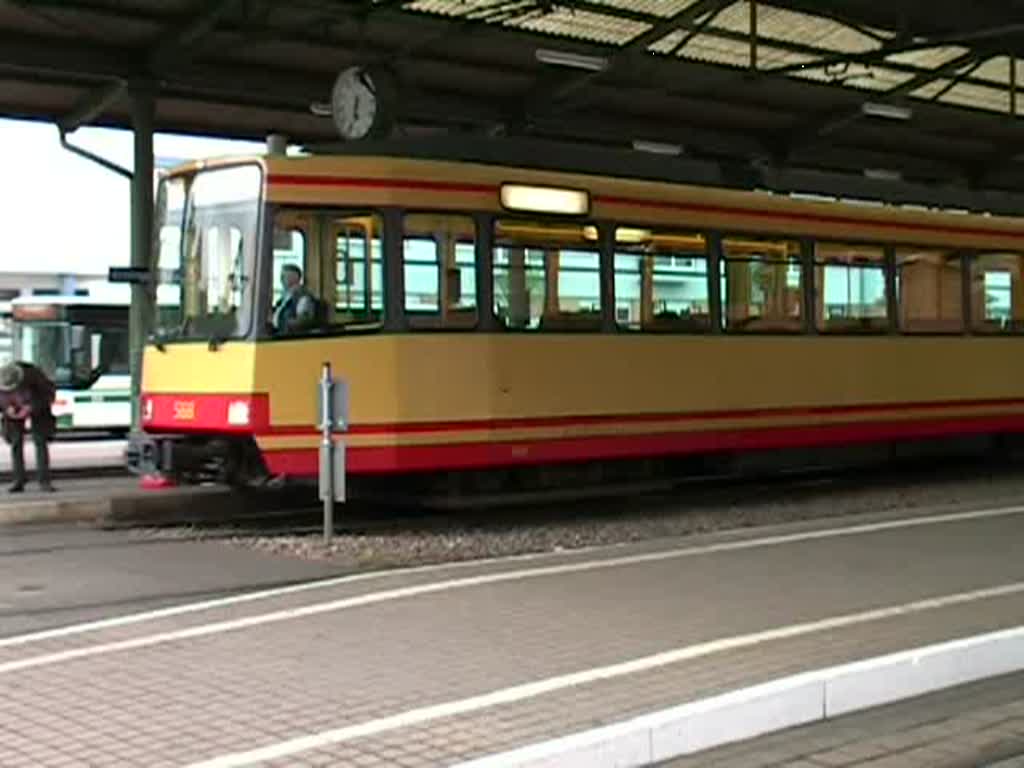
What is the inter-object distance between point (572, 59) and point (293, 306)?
8943 mm

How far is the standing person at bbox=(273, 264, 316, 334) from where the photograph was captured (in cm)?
1200

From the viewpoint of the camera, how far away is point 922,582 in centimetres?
944

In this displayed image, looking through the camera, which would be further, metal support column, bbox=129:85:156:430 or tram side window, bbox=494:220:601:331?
metal support column, bbox=129:85:156:430

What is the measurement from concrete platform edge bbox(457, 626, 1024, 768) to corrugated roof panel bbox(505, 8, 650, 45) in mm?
13899

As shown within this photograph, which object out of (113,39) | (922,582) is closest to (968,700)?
(922,582)

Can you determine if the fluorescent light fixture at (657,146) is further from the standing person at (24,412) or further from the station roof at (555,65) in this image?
the standing person at (24,412)

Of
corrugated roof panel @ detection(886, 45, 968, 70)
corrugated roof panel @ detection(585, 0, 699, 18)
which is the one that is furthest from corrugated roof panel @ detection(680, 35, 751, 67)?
corrugated roof panel @ detection(886, 45, 968, 70)

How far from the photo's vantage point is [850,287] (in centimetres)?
1600

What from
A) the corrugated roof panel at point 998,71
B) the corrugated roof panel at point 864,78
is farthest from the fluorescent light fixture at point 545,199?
the corrugated roof panel at point 998,71

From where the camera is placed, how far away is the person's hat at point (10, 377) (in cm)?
1564

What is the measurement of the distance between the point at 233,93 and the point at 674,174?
889 centimetres

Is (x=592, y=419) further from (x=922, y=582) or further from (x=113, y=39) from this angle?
(x=113, y=39)

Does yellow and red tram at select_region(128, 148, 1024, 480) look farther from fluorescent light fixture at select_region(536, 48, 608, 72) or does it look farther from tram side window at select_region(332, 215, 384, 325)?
fluorescent light fixture at select_region(536, 48, 608, 72)

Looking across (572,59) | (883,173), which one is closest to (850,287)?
(572,59)
